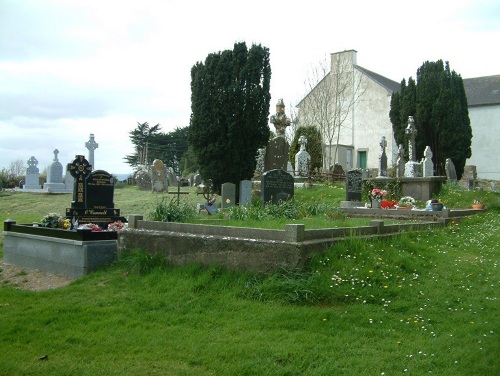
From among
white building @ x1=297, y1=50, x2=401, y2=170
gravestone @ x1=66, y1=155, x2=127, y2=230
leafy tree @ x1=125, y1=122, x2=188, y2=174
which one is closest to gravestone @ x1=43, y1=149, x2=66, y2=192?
gravestone @ x1=66, y1=155, x2=127, y2=230

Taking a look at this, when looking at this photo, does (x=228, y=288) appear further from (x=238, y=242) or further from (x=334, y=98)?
(x=334, y=98)

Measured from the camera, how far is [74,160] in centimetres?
1274

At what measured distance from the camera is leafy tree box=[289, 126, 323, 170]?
37.1 metres

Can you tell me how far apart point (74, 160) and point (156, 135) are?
60377 mm

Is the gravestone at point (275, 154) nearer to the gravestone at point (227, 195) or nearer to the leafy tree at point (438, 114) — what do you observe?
the gravestone at point (227, 195)

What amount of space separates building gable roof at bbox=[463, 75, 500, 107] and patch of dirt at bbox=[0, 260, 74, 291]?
37412 millimetres

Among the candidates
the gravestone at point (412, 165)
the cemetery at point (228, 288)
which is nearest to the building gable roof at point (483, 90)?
the gravestone at point (412, 165)

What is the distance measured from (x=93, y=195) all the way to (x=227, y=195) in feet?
24.8

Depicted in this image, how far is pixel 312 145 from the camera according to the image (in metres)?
37.5

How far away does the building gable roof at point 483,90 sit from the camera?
39.4 m

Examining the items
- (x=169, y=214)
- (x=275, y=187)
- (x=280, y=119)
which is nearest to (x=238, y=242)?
(x=169, y=214)

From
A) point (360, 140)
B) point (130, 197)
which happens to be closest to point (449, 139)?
point (360, 140)

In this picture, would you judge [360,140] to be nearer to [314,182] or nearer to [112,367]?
[314,182]

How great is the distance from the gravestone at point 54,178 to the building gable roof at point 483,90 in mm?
31027
